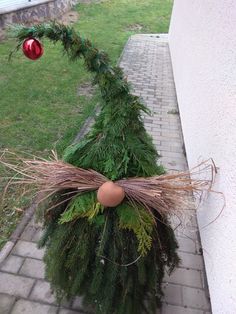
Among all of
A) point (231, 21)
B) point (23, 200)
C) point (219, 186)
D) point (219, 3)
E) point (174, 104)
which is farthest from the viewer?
point (174, 104)

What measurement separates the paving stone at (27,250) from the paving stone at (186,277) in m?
1.17

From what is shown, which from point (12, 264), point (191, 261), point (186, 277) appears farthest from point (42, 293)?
point (191, 261)

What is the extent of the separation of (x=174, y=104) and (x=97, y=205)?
479cm

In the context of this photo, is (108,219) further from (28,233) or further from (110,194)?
(28,233)

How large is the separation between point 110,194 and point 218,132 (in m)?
1.32

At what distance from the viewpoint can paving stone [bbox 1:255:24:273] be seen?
2775 millimetres

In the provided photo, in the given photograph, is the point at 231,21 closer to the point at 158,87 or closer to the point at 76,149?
the point at 76,149

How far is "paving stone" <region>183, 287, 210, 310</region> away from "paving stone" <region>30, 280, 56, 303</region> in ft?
3.55

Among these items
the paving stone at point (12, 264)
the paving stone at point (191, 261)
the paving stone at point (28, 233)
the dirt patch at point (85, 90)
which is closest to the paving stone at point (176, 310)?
the paving stone at point (191, 261)

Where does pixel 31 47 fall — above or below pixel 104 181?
above

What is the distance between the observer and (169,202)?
6.50ft

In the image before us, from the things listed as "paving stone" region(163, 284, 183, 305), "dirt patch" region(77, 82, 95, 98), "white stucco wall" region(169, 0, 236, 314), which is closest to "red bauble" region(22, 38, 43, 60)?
"white stucco wall" region(169, 0, 236, 314)

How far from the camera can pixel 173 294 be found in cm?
269

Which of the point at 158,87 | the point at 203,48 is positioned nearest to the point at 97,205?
the point at 203,48
